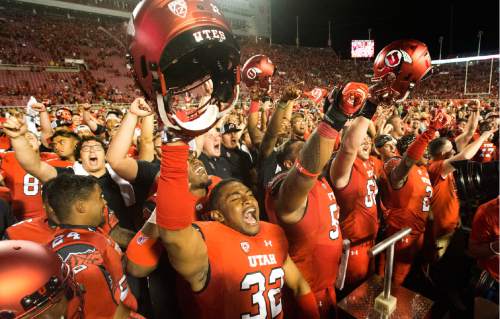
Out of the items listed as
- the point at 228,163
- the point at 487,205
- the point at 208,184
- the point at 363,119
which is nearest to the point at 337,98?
the point at 363,119

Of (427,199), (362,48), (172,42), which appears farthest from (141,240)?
(362,48)

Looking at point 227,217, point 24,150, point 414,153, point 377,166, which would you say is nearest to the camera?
point 227,217

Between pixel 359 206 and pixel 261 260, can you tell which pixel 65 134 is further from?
pixel 359 206

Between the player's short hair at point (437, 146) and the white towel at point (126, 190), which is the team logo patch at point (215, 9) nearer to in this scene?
the white towel at point (126, 190)

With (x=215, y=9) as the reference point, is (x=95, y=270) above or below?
below

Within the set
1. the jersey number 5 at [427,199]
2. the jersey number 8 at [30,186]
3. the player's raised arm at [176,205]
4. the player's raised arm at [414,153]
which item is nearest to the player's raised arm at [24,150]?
the jersey number 8 at [30,186]

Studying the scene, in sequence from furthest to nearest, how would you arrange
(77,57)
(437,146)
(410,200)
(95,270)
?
(77,57) → (437,146) → (410,200) → (95,270)

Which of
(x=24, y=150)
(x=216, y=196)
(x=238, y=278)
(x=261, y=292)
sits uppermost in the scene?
(x=24, y=150)

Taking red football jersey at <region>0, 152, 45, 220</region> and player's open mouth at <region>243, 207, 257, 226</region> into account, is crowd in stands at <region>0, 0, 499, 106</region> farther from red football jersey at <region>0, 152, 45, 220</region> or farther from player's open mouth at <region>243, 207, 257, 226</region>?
player's open mouth at <region>243, 207, 257, 226</region>

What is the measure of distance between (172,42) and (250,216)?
1.23 meters

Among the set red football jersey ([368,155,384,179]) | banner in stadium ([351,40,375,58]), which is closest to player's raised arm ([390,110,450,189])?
red football jersey ([368,155,384,179])

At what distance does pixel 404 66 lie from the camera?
2195 mm

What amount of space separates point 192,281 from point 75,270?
538 millimetres

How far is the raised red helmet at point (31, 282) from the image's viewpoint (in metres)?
1.04
